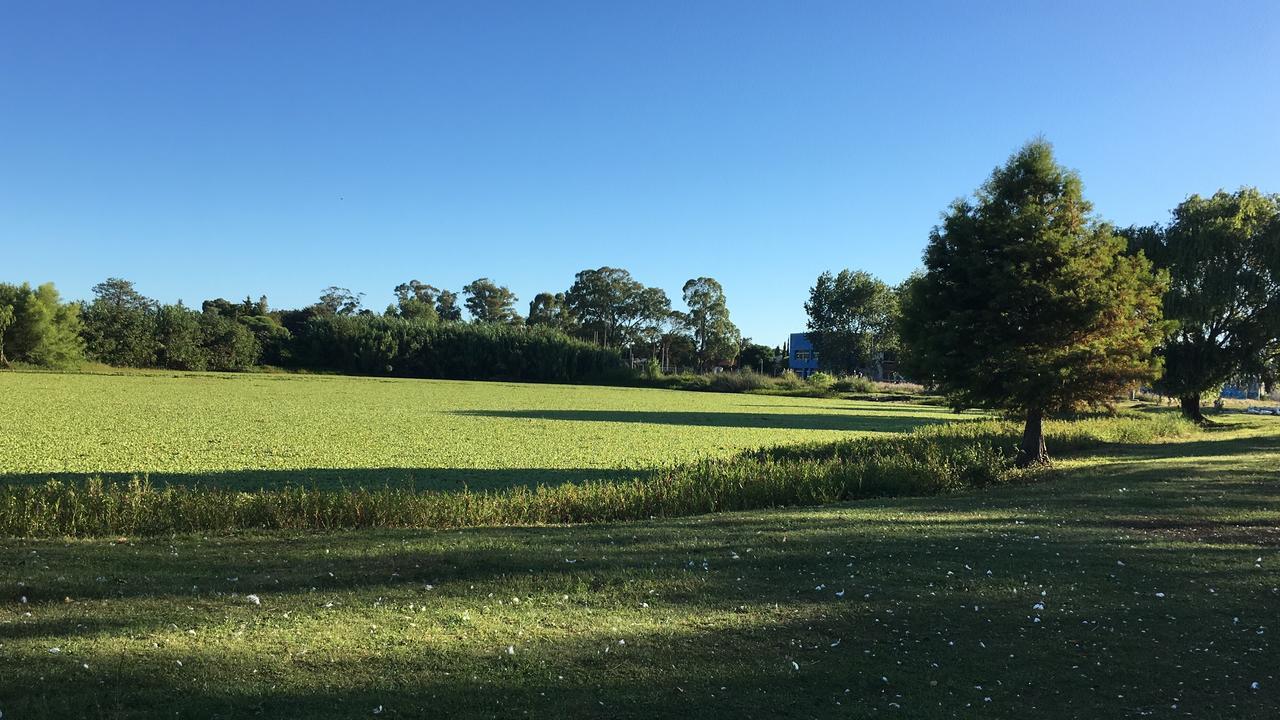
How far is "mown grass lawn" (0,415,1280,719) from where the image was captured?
10.8 ft

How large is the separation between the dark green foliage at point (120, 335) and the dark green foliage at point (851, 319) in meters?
72.3

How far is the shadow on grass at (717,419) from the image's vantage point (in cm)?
2562

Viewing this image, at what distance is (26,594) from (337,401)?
26.7 meters

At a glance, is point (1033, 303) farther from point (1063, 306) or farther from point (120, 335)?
point (120, 335)

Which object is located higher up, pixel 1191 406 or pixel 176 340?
pixel 176 340

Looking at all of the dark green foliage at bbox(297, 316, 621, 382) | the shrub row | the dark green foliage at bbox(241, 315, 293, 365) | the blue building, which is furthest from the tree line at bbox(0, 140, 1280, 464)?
the blue building

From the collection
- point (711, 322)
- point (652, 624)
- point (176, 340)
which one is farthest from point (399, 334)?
point (652, 624)

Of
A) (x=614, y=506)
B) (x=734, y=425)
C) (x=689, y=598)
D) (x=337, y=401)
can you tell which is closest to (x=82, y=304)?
(x=337, y=401)

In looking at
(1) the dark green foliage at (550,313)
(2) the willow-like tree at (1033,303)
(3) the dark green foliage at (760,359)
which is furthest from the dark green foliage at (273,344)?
(2) the willow-like tree at (1033,303)

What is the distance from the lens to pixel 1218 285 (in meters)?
23.6

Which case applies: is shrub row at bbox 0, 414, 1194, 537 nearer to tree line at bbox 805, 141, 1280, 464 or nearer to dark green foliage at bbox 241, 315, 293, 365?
tree line at bbox 805, 141, 1280, 464

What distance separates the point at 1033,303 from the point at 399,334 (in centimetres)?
6814

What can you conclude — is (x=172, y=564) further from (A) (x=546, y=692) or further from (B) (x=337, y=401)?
(B) (x=337, y=401)

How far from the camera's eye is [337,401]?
98.0 feet
